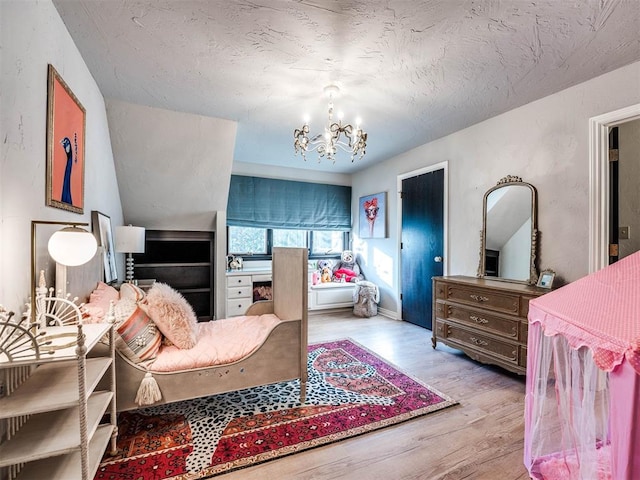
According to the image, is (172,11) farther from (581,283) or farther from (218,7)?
(581,283)

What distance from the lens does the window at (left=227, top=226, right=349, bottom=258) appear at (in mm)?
4812

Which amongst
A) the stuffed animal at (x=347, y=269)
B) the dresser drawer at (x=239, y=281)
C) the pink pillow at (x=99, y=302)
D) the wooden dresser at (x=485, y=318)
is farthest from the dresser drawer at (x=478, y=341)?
the pink pillow at (x=99, y=302)

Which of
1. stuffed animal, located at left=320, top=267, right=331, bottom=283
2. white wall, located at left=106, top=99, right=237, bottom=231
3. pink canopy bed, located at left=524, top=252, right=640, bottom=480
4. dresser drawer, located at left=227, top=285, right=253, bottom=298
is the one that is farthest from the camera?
stuffed animal, located at left=320, top=267, right=331, bottom=283

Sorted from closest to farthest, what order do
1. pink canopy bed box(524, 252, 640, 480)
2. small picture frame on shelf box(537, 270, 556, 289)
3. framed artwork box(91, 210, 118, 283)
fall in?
1. pink canopy bed box(524, 252, 640, 480)
2. framed artwork box(91, 210, 118, 283)
3. small picture frame on shelf box(537, 270, 556, 289)

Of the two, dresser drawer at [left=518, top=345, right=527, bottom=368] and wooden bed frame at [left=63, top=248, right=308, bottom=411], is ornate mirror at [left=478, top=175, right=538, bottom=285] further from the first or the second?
wooden bed frame at [left=63, top=248, right=308, bottom=411]

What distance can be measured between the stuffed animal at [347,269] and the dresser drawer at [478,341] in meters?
2.15

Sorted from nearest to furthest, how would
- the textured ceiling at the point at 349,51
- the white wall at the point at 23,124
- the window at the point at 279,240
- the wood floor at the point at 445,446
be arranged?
the white wall at the point at 23,124, the wood floor at the point at 445,446, the textured ceiling at the point at 349,51, the window at the point at 279,240

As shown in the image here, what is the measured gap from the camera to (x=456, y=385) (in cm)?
245

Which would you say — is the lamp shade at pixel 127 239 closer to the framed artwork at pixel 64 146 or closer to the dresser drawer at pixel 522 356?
the framed artwork at pixel 64 146

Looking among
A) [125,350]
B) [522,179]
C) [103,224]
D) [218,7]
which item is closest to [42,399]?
[125,350]

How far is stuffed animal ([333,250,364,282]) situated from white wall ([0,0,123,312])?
13.2 feet

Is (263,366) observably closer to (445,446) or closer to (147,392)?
(147,392)

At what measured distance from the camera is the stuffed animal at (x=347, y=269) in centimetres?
522

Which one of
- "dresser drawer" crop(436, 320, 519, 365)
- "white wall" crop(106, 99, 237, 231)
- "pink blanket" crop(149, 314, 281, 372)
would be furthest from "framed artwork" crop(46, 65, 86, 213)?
"dresser drawer" crop(436, 320, 519, 365)
